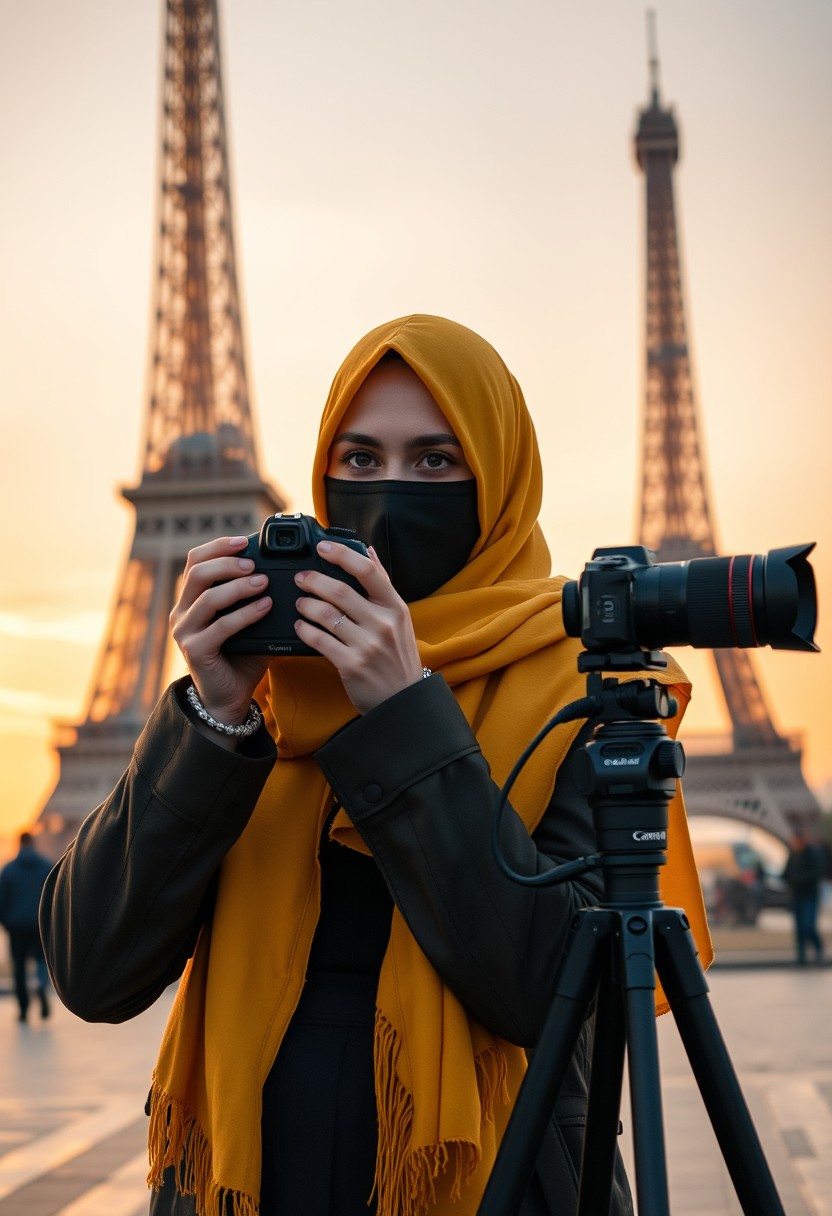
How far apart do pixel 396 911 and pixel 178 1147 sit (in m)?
0.44

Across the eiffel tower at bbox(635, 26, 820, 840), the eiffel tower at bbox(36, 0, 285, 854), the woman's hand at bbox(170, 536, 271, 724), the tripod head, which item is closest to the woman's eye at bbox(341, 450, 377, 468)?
the woman's hand at bbox(170, 536, 271, 724)

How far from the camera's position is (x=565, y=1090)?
180 cm

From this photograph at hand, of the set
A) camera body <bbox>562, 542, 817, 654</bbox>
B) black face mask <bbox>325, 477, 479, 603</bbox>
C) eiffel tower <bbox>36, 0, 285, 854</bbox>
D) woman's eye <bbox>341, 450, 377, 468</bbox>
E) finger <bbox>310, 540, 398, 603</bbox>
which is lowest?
camera body <bbox>562, 542, 817, 654</bbox>

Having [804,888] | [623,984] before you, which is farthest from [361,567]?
[804,888]

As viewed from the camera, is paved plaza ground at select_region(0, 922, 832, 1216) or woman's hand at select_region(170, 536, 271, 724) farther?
paved plaza ground at select_region(0, 922, 832, 1216)

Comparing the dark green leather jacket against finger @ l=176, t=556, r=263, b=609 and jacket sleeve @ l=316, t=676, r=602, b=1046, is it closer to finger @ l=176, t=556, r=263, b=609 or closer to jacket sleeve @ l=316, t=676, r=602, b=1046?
jacket sleeve @ l=316, t=676, r=602, b=1046

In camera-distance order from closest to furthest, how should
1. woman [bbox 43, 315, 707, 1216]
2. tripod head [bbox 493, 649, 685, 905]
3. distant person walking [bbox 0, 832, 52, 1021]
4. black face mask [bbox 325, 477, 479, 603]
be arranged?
tripod head [bbox 493, 649, 685, 905]
woman [bbox 43, 315, 707, 1216]
black face mask [bbox 325, 477, 479, 603]
distant person walking [bbox 0, 832, 52, 1021]

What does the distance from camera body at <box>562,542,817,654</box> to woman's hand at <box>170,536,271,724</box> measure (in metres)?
0.40

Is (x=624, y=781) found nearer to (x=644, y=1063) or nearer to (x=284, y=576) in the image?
(x=644, y=1063)

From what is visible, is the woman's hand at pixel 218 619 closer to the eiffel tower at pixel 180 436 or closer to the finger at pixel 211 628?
the finger at pixel 211 628

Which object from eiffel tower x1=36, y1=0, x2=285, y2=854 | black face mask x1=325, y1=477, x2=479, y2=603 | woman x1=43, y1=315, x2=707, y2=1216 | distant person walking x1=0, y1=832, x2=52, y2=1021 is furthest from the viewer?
eiffel tower x1=36, y1=0, x2=285, y2=854

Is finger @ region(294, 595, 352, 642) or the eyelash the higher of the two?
the eyelash

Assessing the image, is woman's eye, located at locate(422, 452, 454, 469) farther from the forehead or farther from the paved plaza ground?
the paved plaza ground

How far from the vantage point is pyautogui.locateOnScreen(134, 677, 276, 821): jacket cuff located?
70.0 inches
